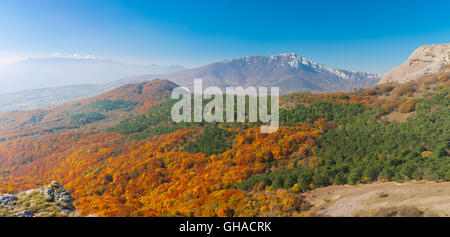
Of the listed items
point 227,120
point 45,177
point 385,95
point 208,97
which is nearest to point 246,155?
point 227,120

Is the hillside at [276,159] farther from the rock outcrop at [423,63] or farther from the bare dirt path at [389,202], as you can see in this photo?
the rock outcrop at [423,63]

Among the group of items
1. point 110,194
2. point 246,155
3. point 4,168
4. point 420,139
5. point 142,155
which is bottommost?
point 4,168

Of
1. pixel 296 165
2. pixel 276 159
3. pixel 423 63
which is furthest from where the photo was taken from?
pixel 423 63

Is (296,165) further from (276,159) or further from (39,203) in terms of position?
(39,203)

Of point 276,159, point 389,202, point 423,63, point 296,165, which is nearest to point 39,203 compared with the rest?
point 389,202

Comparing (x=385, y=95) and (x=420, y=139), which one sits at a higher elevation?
(x=385, y=95)
